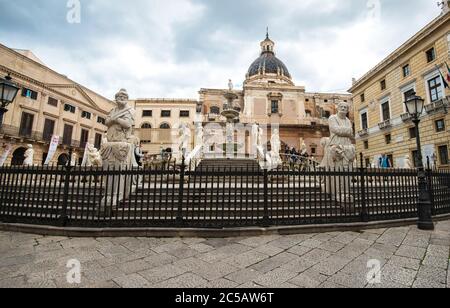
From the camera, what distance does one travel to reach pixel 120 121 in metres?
5.37

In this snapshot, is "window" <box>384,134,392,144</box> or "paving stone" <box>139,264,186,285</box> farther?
"window" <box>384,134,392,144</box>

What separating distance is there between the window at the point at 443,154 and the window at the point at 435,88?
4.06 m

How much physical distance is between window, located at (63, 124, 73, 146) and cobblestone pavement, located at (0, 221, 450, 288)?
30.9 meters

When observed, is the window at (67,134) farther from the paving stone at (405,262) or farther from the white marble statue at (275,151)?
the paving stone at (405,262)

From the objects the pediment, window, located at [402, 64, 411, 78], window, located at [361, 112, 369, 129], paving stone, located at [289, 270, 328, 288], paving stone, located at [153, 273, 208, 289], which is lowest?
paving stone, located at [153, 273, 208, 289]

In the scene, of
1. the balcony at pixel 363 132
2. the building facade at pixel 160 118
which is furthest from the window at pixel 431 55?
the building facade at pixel 160 118

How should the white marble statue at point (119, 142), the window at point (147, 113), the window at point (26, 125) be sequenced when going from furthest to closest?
the window at point (147, 113), the window at point (26, 125), the white marble statue at point (119, 142)

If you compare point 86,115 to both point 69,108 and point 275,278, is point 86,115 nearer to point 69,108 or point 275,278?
point 69,108

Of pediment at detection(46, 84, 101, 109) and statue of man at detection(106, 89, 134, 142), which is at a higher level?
pediment at detection(46, 84, 101, 109)

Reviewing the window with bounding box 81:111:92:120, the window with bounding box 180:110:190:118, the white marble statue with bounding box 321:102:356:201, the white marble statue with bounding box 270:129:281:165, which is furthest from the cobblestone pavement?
the window with bounding box 180:110:190:118

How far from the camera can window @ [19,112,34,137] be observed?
2416 centimetres

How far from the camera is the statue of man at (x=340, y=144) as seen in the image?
6.13 meters

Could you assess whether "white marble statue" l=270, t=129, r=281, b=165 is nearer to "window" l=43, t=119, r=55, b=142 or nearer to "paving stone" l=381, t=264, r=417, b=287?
"paving stone" l=381, t=264, r=417, b=287
